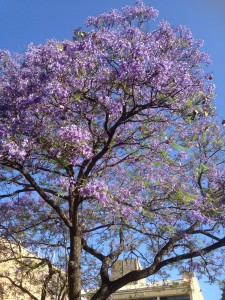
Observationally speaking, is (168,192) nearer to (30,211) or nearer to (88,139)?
(88,139)

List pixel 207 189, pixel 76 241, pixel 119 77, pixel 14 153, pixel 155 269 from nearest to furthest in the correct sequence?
pixel 14 153
pixel 119 77
pixel 76 241
pixel 155 269
pixel 207 189

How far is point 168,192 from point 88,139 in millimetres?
2794

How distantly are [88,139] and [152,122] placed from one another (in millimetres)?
1755

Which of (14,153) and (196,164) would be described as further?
(196,164)

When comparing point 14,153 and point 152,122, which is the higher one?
point 152,122

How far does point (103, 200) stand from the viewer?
8211mm

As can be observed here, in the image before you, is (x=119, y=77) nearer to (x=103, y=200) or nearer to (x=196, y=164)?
(x=103, y=200)

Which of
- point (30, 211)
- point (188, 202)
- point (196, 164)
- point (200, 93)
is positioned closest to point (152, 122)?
point (200, 93)

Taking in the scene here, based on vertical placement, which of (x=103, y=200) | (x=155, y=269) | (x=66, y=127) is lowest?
(x=155, y=269)

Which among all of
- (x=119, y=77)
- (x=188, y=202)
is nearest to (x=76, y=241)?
(x=188, y=202)

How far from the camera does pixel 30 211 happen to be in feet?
38.5

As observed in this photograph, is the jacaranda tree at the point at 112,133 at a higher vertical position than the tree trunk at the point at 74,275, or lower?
higher

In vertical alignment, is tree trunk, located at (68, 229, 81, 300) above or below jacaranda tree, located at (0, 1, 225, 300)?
below

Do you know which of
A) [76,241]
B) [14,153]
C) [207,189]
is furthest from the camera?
[207,189]
